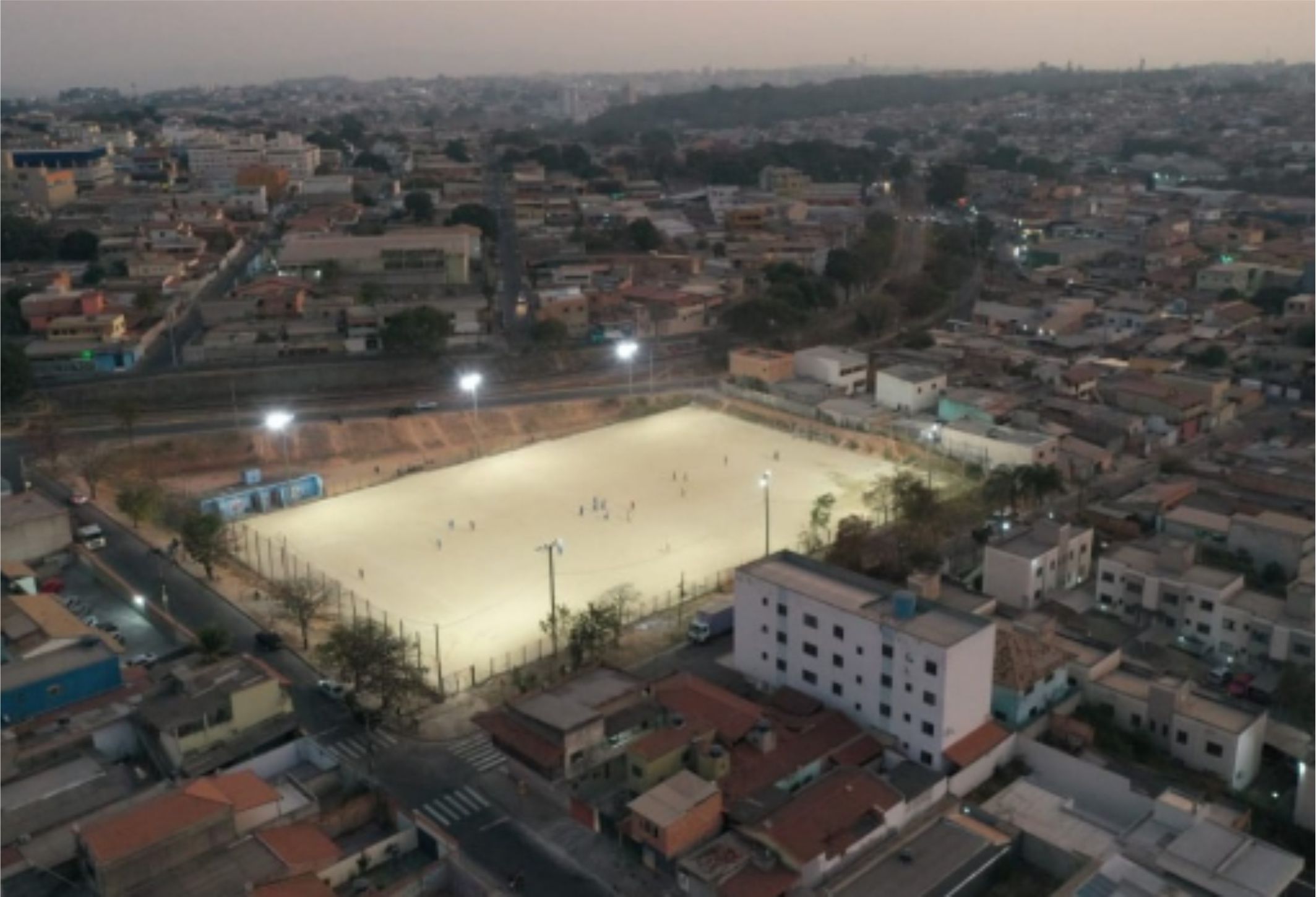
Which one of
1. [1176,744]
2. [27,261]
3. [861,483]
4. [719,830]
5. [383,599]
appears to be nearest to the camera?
[719,830]

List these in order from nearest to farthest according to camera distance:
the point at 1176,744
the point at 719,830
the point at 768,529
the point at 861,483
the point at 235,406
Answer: the point at 719,830 < the point at 1176,744 < the point at 768,529 < the point at 861,483 < the point at 235,406

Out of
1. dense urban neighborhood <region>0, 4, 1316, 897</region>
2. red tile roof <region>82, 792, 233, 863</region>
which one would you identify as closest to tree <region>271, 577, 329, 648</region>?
dense urban neighborhood <region>0, 4, 1316, 897</region>

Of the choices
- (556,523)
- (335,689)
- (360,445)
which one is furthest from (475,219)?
(335,689)

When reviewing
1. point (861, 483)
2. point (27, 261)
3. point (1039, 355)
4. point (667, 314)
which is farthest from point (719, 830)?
point (27, 261)

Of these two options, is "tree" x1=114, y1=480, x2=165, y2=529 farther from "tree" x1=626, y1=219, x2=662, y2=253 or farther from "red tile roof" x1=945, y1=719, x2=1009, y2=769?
"tree" x1=626, y1=219, x2=662, y2=253

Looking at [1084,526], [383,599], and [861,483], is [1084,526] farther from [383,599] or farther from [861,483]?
[383,599]

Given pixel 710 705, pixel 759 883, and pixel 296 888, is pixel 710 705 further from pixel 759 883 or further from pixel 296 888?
pixel 296 888

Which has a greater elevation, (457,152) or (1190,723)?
(457,152)
